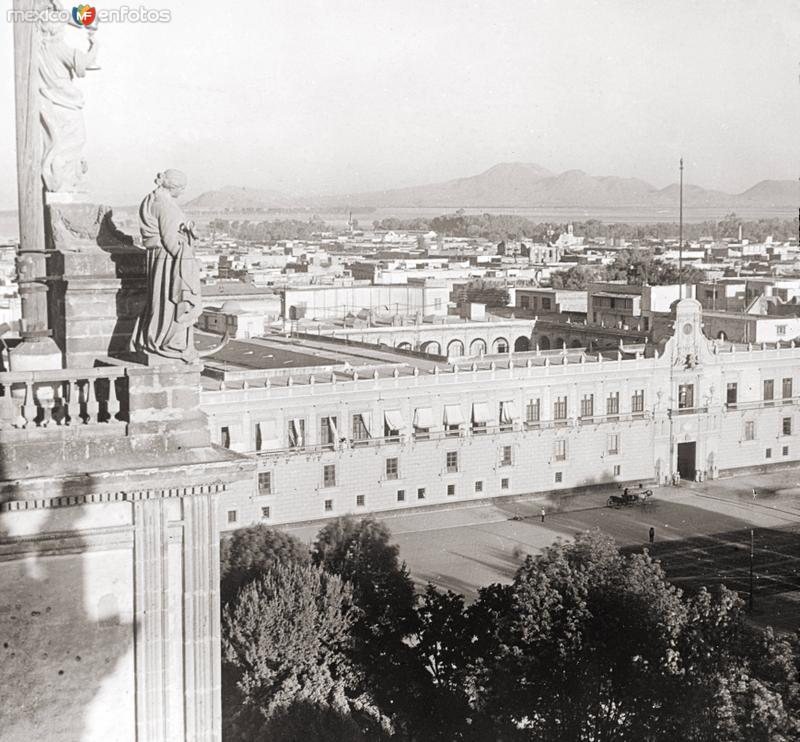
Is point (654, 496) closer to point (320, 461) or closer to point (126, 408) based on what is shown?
point (320, 461)

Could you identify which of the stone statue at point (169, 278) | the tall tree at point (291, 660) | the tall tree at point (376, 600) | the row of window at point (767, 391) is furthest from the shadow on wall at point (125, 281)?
the row of window at point (767, 391)

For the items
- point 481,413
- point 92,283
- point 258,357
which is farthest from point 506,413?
point 92,283

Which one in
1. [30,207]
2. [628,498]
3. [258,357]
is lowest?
[628,498]

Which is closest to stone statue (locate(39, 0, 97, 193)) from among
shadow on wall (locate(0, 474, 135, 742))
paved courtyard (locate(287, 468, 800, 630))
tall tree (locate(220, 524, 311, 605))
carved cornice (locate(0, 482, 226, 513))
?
carved cornice (locate(0, 482, 226, 513))

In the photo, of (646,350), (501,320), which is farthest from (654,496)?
(501,320)

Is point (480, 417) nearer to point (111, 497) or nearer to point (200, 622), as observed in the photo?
point (200, 622)

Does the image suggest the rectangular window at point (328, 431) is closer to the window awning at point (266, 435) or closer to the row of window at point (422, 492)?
the window awning at point (266, 435)
